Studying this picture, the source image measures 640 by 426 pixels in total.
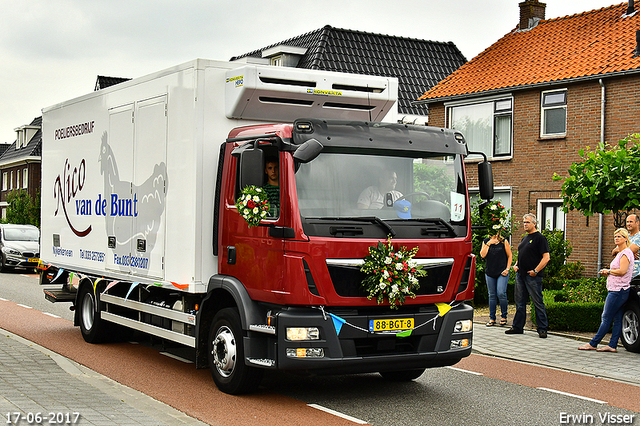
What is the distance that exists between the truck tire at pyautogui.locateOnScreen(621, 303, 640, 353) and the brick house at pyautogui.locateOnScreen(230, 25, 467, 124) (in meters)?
21.4

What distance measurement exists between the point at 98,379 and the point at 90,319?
10.0 ft

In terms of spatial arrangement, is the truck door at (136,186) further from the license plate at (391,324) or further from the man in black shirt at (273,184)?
the license plate at (391,324)

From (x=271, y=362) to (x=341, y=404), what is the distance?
871mm

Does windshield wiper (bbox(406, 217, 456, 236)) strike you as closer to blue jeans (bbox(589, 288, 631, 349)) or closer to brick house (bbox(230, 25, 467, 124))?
blue jeans (bbox(589, 288, 631, 349))

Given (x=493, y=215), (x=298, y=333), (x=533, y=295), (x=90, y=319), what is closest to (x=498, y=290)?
(x=533, y=295)

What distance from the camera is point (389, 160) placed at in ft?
24.3

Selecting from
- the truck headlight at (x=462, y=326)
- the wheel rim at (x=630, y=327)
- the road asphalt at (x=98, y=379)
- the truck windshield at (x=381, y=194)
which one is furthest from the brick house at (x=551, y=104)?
the truck windshield at (x=381, y=194)

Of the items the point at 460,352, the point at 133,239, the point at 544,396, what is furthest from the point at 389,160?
the point at 133,239

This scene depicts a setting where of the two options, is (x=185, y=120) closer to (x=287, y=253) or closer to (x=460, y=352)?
(x=287, y=253)

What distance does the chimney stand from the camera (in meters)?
27.0

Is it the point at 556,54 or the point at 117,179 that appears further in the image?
the point at 556,54

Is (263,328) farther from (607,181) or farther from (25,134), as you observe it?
(25,134)

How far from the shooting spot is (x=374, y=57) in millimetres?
34344

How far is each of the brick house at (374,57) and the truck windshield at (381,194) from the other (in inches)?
959
